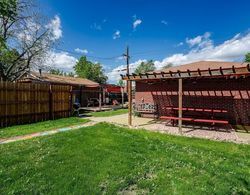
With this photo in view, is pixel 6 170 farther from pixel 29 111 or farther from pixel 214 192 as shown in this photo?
pixel 29 111

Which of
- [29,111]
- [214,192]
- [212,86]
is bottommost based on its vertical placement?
[214,192]

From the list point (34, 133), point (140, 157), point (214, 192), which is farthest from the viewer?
point (34, 133)

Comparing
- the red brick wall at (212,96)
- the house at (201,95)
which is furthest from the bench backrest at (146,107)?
the red brick wall at (212,96)

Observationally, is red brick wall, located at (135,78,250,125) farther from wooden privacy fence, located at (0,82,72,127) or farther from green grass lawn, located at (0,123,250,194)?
wooden privacy fence, located at (0,82,72,127)

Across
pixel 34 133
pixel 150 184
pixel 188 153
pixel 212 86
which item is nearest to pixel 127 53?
pixel 212 86

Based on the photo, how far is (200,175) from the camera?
14.5 ft

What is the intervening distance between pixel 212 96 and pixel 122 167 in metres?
8.48

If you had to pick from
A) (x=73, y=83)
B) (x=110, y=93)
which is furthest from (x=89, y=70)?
(x=73, y=83)

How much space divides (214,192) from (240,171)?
1374 mm

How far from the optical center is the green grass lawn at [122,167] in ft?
12.5

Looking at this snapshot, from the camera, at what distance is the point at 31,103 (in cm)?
1098

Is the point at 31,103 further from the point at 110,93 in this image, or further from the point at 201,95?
the point at 110,93

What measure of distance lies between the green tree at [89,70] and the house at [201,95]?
38298 millimetres

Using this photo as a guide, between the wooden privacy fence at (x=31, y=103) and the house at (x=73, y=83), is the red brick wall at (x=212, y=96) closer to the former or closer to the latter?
the wooden privacy fence at (x=31, y=103)
